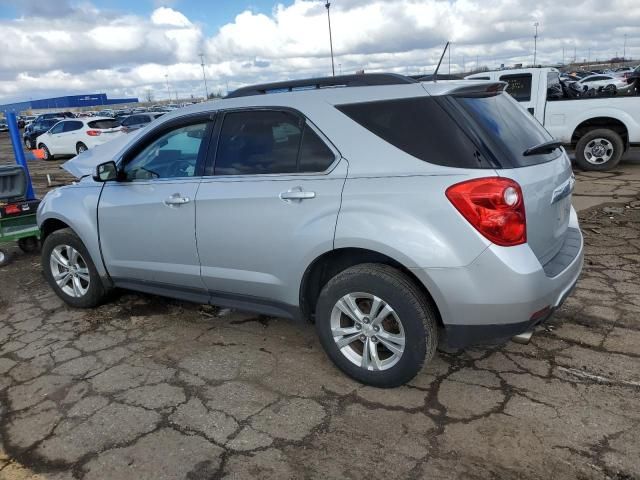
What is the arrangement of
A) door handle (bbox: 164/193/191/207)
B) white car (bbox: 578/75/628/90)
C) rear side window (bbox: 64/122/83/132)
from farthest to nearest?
white car (bbox: 578/75/628/90) < rear side window (bbox: 64/122/83/132) < door handle (bbox: 164/193/191/207)

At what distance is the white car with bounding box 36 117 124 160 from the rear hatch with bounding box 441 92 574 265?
17.5m

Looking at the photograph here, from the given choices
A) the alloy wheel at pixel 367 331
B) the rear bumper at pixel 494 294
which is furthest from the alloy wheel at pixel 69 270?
the rear bumper at pixel 494 294

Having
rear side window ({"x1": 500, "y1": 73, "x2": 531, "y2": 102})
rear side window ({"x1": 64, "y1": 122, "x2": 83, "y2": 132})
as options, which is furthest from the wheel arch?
rear side window ({"x1": 64, "y1": 122, "x2": 83, "y2": 132})

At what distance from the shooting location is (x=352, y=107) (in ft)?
10.3

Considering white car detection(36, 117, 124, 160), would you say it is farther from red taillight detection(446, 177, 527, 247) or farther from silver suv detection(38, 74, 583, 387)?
red taillight detection(446, 177, 527, 247)

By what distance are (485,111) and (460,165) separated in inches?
19.1

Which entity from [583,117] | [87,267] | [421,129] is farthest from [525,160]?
[583,117]

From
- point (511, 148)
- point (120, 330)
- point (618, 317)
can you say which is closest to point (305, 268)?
point (511, 148)

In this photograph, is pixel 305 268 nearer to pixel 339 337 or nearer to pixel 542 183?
pixel 339 337

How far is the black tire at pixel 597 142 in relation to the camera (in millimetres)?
A: 9711

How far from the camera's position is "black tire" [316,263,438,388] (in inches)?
114

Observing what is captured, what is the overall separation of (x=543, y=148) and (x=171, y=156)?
8.37 ft

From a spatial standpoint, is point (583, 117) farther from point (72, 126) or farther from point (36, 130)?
point (36, 130)

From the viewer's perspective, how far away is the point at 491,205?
2688 mm
